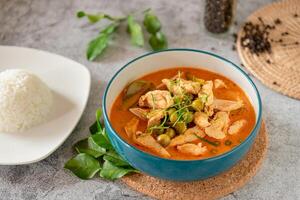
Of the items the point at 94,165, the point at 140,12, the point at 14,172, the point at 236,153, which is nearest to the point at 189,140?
the point at 236,153

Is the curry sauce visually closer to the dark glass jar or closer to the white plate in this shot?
the white plate

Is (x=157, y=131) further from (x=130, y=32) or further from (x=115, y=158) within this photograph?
(x=130, y=32)

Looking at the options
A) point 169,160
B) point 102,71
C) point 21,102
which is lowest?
point 102,71

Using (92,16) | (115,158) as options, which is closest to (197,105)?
(115,158)

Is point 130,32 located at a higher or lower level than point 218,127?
lower

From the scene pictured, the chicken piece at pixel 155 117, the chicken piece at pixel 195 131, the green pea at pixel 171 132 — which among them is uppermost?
the chicken piece at pixel 155 117

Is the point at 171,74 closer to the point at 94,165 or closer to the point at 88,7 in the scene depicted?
the point at 94,165

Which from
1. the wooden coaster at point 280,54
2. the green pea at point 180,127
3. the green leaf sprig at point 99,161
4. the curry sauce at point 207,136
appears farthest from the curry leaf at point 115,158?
the wooden coaster at point 280,54

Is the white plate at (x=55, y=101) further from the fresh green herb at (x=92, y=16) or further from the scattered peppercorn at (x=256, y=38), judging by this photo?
the scattered peppercorn at (x=256, y=38)
